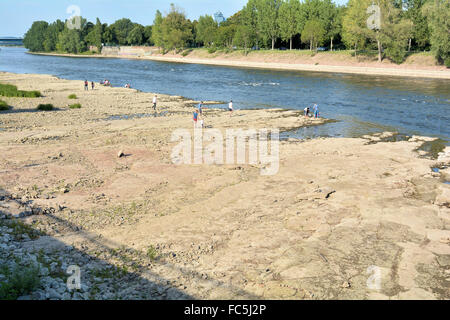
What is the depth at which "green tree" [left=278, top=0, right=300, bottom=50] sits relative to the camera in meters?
118

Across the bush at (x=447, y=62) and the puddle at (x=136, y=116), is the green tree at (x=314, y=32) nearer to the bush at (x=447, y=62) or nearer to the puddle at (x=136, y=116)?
the bush at (x=447, y=62)

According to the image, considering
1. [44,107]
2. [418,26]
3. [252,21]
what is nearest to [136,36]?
[252,21]

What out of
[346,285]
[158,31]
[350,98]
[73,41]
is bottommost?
[346,285]

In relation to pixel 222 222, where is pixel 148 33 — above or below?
above

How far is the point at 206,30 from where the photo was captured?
481 ft

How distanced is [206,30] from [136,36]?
53.5 meters

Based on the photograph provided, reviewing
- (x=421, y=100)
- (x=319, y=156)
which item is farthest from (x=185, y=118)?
(x=421, y=100)

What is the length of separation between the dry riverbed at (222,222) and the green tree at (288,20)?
324 ft

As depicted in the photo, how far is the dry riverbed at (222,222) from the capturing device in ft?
36.1

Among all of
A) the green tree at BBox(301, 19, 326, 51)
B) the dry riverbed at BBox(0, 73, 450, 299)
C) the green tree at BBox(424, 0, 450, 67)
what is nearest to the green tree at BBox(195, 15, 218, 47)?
the green tree at BBox(301, 19, 326, 51)

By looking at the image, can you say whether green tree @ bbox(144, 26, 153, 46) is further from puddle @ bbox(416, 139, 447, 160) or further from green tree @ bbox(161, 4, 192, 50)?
puddle @ bbox(416, 139, 447, 160)

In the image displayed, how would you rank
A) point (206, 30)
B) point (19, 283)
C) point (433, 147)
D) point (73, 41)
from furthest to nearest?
point (73, 41)
point (206, 30)
point (433, 147)
point (19, 283)

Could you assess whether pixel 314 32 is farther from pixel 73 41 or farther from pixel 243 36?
pixel 73 41
